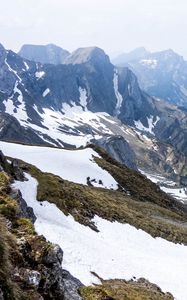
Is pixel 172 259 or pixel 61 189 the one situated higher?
pixel 61 189

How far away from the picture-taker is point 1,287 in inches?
652

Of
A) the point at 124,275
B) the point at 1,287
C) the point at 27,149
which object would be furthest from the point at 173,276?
the point at 27,149

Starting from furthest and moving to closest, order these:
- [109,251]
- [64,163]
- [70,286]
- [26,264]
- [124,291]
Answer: [64,163] → [109,251] → [124,291] → [70,286] → [26,264]

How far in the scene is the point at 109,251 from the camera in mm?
39062

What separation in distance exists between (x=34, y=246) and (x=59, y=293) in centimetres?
225

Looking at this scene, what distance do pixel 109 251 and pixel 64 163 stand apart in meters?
57.9

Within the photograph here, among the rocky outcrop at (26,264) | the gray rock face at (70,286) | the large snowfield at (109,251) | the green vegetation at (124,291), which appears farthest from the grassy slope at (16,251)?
the large snowfield at (109,251)

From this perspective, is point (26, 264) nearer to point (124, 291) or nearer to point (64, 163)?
point (124, 291)

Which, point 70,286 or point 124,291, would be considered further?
point 124,291

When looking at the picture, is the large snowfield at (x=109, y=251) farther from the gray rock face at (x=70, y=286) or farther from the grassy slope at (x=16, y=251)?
the grassy slope at (x=16, y=251)

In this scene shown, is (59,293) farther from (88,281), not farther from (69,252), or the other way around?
(69,252)

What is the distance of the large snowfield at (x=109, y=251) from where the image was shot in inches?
1318

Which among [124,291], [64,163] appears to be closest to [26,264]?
[124,291]

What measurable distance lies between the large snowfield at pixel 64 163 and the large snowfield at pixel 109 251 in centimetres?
3817
